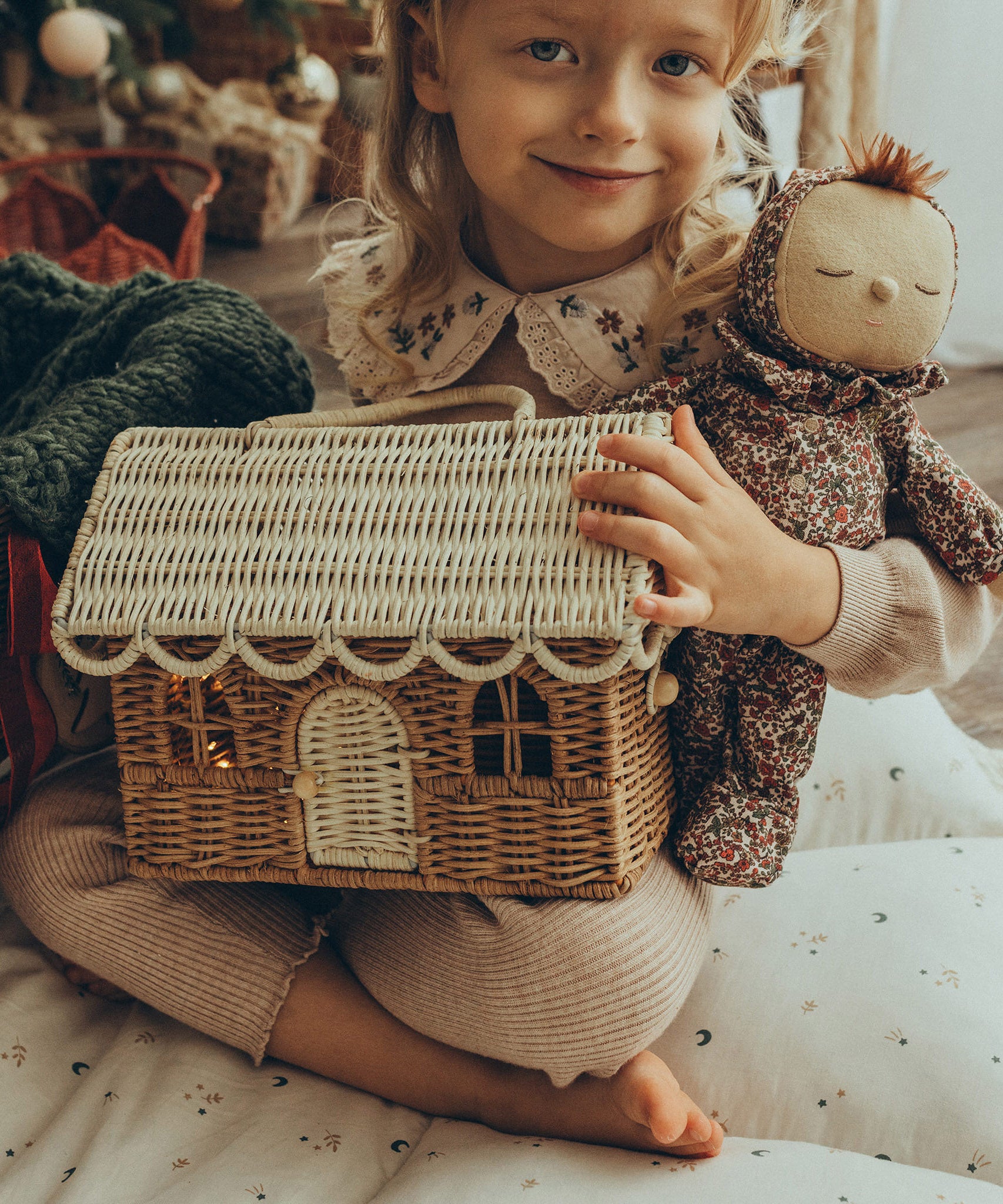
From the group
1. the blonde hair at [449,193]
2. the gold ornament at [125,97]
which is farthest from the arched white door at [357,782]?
the gold ornament at [125,97]

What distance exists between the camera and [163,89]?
2.83 m

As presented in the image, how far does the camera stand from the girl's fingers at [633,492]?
0.66 m

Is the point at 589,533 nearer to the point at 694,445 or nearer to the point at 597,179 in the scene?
the point at 694,445

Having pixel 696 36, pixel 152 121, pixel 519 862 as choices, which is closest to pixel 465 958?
pixel 519 862

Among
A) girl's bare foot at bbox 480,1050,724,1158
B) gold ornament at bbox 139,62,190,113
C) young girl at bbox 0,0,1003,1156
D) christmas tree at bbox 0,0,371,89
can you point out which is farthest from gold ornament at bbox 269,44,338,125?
girl's bare foot at bbox 480,1050,724,1158

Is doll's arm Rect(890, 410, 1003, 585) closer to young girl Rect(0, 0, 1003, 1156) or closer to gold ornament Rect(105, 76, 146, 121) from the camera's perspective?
young girl Rect(0, 0, 1003, 1156)

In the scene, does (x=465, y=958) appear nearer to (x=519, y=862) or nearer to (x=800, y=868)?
(x=519, y=862)

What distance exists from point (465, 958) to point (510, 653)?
276 millimetres

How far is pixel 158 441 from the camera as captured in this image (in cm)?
77

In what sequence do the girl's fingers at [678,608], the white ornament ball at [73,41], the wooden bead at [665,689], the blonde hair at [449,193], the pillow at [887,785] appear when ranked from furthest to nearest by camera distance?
the white ornament ball at [73,41] → the pillow at [887,785] → the blonde hair at [449,193] → the wooden bead at [665,689] → the girl's fingers at [678,608]

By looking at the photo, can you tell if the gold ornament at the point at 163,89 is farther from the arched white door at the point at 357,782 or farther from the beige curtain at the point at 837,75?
the arched white door at the point at 357,782

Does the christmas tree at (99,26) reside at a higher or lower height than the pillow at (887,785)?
higher

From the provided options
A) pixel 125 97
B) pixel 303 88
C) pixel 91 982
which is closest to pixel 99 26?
pixel 125 97

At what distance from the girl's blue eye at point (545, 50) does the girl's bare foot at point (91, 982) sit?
2.59 ft
